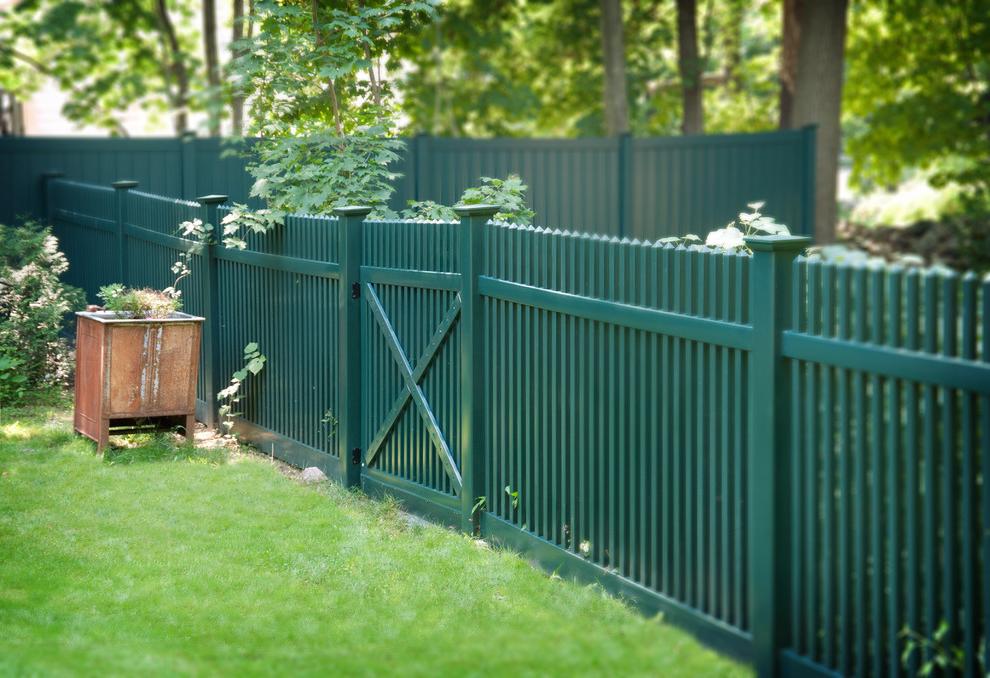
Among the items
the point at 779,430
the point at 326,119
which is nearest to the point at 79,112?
the point at 326,119

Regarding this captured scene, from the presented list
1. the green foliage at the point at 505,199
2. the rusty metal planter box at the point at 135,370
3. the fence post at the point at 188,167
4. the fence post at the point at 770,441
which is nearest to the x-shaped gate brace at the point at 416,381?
the green foliage at the point at 505,199

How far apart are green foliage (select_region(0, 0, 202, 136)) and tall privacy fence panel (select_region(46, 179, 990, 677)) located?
71.5 feet

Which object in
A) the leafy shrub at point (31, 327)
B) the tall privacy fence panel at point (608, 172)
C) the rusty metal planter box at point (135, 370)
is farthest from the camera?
the tall privacy fence panel at point (608, 172)

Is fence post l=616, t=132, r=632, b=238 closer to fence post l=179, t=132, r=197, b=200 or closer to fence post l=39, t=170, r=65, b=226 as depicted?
fence post l=179, t=132, r=197, b=200

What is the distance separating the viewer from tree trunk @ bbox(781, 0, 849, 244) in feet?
60.6

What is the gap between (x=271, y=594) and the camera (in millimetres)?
5730

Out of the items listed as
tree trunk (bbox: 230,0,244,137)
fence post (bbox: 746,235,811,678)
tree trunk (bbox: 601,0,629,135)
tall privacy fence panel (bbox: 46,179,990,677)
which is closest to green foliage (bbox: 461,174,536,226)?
tall privacy fence panel (bbox: 46,179,990,677)

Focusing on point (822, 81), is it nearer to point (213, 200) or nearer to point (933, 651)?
point (213, 200)

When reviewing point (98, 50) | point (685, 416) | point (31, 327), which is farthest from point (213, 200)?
point (98, 50)

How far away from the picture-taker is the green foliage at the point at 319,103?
361 inches

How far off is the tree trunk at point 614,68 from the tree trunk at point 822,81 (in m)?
2.54

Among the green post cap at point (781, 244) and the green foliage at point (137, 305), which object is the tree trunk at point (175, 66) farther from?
the green post cap at point (781, 244)

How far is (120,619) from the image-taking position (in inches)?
210

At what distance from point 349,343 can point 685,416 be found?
3239 millimetres
